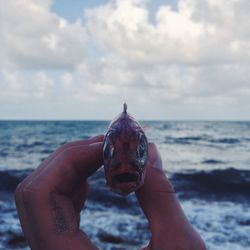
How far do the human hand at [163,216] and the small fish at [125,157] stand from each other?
1.08m

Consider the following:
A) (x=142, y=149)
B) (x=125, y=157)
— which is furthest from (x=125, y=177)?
(x=142, y=149)

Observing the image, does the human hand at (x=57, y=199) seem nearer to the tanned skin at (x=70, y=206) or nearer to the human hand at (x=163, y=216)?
the tanned skin at (x=70, y=206)

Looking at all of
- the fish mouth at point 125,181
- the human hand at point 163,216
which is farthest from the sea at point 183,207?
the fish mouth at point 125,181

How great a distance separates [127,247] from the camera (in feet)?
32.3

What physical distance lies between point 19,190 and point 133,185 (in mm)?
1774

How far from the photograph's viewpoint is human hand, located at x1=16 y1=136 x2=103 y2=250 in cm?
479

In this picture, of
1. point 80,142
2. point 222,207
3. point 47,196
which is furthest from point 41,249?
point 222,207

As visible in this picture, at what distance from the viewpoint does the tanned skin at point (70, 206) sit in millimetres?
4789

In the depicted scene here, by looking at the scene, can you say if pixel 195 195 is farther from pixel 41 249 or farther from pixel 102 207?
pixel 41 249

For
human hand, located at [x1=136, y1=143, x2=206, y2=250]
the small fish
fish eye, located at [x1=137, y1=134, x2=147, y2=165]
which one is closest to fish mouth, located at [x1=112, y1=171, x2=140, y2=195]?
the small fish

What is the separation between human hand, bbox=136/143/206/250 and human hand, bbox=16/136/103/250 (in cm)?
68

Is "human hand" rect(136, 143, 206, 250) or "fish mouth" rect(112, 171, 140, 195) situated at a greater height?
"fish mouth" rect(112, 171, 140, 195)

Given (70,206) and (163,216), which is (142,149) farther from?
(70,206)

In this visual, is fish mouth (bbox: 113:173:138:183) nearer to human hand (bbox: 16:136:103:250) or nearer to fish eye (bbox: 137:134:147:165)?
fish eye (bbox: 137:134:147:165)
